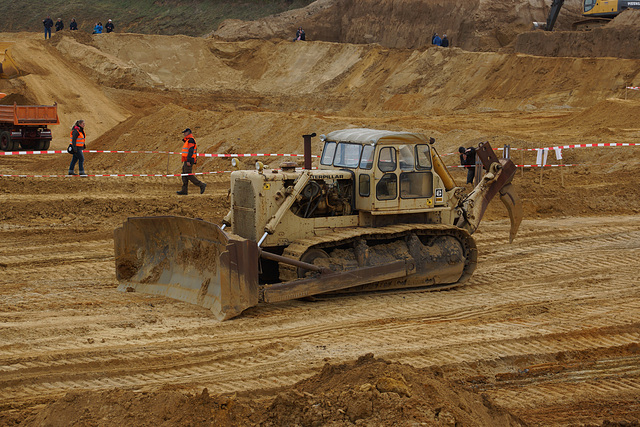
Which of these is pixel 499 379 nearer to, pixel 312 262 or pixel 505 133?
pixel 312 262

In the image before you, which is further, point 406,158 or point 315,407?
point 406,158

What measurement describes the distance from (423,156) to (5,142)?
59.8 ft

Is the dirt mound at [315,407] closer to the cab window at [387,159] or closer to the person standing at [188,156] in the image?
the cab window at [387,159]

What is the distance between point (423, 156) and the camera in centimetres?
1007

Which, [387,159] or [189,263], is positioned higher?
[387,159]

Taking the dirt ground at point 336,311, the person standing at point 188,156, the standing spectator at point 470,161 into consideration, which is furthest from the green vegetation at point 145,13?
the standing spectator at point 470,161

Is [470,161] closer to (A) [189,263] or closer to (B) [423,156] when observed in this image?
(B) [423,156]

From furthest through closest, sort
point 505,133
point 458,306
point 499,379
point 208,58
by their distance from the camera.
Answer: point 208,58 < point 505,133 < point 458,306 < point 499,379

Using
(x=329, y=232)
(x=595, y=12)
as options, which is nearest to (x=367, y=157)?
(x=329, y=232)

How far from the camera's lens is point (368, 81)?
3459 centimetres

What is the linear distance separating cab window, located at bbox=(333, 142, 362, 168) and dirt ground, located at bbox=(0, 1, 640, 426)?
71.7 inches

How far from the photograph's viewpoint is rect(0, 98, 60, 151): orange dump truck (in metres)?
23.5

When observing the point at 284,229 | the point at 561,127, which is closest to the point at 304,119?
the point at 561,127

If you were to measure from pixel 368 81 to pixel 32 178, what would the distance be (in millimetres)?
19990
